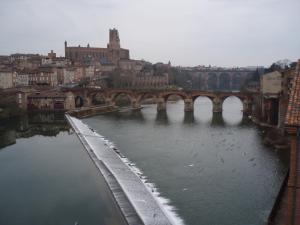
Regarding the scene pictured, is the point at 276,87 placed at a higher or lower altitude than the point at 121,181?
higher

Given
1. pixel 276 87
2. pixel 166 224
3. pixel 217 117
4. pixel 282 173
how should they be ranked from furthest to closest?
pixel 217 117, pixel 276 87, pixel 282 173, pixel 166 224

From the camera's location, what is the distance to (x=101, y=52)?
4540 inches

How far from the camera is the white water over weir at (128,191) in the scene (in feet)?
43.5

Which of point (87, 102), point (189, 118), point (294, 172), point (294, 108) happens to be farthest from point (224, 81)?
point (294, 172)

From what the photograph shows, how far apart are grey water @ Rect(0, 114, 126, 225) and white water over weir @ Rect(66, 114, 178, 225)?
35 cm

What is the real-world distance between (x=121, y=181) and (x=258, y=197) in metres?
6.00

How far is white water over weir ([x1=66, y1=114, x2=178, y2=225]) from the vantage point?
522 inches

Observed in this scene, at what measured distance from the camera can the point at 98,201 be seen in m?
15.2

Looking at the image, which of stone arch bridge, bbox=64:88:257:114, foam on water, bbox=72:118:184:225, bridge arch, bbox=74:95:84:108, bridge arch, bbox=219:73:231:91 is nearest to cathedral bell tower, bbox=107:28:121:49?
bridge arch, bbox=219:73:231:91

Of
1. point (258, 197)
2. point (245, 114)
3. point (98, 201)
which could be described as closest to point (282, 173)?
point (258, 197)

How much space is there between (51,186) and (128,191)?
12.7 ft

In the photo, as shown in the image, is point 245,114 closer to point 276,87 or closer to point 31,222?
point 276,87

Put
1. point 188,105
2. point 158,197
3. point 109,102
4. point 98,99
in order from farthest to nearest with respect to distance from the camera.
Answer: point 98,99 → point 109,102 → point 188,105 → point 158,197

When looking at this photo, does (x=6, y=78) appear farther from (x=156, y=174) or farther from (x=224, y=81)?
(x=224, y=81)
